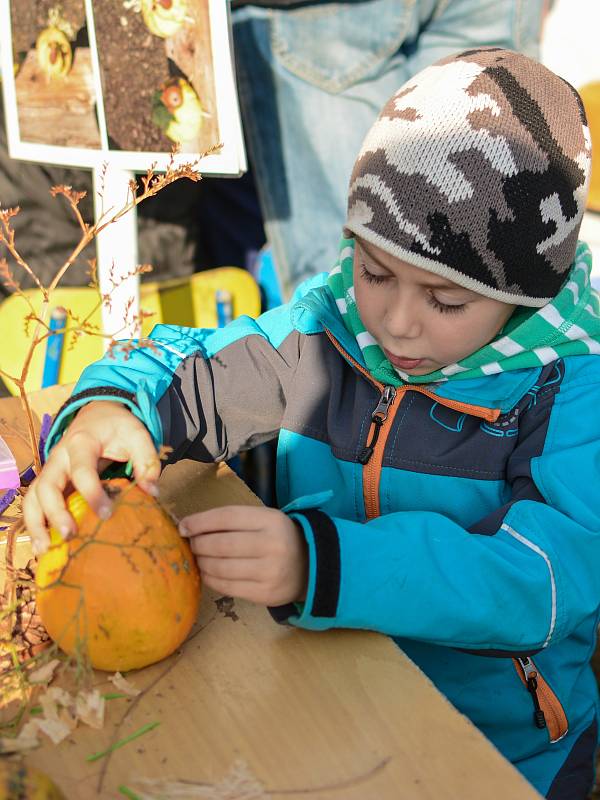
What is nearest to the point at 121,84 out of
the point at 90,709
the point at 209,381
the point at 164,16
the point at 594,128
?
the point at 164,16

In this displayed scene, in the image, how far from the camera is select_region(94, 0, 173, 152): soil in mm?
1568

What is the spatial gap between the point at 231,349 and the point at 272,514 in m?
0.44

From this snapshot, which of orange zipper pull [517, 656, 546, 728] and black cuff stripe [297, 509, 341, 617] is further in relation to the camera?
orange zipper pull [517, 656, 546, 728]

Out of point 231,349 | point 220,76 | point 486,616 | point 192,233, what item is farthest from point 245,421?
point 192,233

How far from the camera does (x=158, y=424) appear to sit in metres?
1.13

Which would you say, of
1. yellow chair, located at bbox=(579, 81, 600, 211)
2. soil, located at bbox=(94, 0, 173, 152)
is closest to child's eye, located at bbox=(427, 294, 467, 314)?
soil, located at bbox=(94, 0, 173, 152)

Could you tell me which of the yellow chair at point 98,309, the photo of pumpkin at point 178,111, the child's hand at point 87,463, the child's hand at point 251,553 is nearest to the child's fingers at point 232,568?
the child's hand at point 251,553

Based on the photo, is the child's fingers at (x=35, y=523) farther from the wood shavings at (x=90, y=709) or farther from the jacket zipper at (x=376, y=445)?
the jacket zipper at (x=376, y=445)

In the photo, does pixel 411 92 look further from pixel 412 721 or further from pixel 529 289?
pixel 412 721

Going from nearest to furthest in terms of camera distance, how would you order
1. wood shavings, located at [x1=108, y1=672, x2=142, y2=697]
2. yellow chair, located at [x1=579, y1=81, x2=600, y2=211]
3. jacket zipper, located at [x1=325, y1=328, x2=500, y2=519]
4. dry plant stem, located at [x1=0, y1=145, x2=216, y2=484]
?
1. wood shavings, located at [x1=108, y1=672, x2=142, y2=697]
2. dry plant stem, located at [x1=0, y1=145, x2=216, y2=484]
3. jacket zipper, located at [x1=325, y1=328, x2=500, y2=519]
4. yellow chair, located at [x1=579, y1=81, x2=600, y2=211]

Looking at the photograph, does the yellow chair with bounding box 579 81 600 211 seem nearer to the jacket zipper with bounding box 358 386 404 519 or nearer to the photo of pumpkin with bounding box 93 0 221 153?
the photo of pumpkin with bounding box 93 0 221 153

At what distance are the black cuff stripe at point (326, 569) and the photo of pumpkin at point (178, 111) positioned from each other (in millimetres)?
935

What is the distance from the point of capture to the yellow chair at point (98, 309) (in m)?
2.34

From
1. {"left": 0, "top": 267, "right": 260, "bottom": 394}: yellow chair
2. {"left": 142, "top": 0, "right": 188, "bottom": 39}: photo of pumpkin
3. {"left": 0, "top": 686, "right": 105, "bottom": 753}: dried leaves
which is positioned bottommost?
{"left": 0, "top": 267, "right": 260, "bottom": 394}: yellow chair
